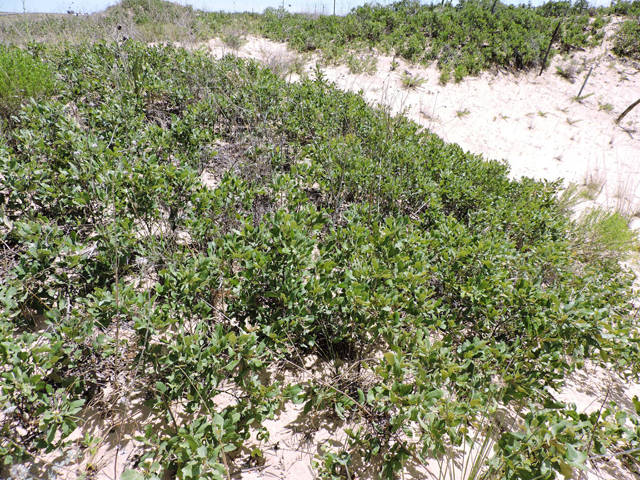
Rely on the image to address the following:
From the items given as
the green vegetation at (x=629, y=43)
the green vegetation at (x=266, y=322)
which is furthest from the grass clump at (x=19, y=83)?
the green vegetation at (x=629, y=43)

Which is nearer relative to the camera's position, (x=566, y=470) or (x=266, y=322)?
(x=566, y=470)

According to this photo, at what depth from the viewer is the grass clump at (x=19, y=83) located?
3586 mm

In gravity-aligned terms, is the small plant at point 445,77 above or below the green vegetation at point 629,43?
below

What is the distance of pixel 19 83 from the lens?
11.9 ft

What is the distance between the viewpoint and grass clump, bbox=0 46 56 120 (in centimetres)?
359

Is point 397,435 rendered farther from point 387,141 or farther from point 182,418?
point 387,141

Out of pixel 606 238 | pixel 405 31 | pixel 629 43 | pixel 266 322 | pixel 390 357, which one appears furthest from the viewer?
pixel 629 43

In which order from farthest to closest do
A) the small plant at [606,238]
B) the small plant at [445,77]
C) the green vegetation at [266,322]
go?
the small plant at [445,77]
the small plant at [606,238]
the green vegetation at [266,322]

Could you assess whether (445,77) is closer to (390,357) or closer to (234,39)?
(234,39)

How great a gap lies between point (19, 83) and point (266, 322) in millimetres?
4165

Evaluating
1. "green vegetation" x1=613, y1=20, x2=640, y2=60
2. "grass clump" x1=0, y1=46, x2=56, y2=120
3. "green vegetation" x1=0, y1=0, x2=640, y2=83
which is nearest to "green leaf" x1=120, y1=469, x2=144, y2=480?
"grass clump" x1=0, y1=46, x2=56, y2=120

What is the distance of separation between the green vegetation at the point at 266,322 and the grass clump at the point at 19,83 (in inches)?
40.1

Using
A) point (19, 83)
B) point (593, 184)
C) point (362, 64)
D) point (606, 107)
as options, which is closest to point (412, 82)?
point (362, 64)

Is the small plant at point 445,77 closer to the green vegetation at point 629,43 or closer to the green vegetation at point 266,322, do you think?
the green vegetation at point 266,322
